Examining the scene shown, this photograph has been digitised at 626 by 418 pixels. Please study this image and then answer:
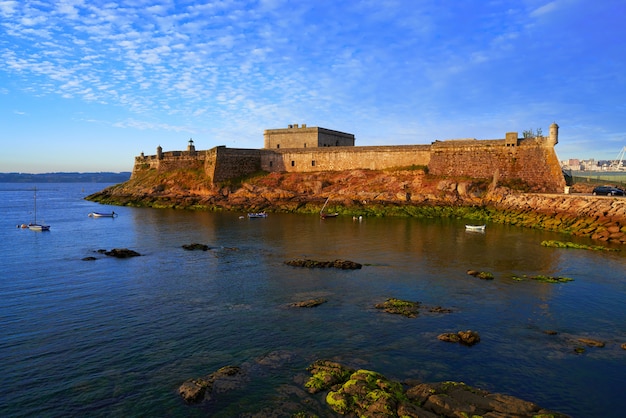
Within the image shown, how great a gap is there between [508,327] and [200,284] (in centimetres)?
1717

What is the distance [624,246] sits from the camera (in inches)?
1438

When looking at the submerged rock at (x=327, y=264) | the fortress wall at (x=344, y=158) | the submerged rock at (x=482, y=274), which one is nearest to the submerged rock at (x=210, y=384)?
the submerged rock at (x=327, y=264)

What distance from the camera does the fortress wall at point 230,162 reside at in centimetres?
7944

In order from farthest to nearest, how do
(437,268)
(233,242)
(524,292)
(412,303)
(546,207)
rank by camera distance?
(546,207)
(233,242)
(437,268)
(524,292)
(412,303)

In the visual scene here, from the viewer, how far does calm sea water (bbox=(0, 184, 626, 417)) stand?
42.1 ft

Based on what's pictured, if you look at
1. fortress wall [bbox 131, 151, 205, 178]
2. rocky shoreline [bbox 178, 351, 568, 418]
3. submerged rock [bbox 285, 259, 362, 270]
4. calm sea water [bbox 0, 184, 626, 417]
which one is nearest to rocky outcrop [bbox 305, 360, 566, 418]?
rocky shoreline [bbox 178, 351, 568, 418]

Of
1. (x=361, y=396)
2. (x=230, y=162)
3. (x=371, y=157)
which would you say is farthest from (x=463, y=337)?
(x=230, y=162)

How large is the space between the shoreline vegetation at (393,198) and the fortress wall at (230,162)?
1.84 m

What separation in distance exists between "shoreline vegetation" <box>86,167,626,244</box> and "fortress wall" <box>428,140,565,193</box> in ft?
5.83

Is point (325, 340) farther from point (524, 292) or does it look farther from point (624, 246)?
point (624, 246)

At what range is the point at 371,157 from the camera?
73.9m

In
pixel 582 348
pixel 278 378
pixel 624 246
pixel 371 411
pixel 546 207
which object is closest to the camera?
pixel 371 411

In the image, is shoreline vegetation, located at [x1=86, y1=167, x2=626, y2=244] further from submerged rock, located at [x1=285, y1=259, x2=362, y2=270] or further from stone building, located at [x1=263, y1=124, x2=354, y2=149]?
submerged rock, located at [x1=285, y1=259, x2=362, y2=270]

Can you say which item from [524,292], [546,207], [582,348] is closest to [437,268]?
[524,292]
